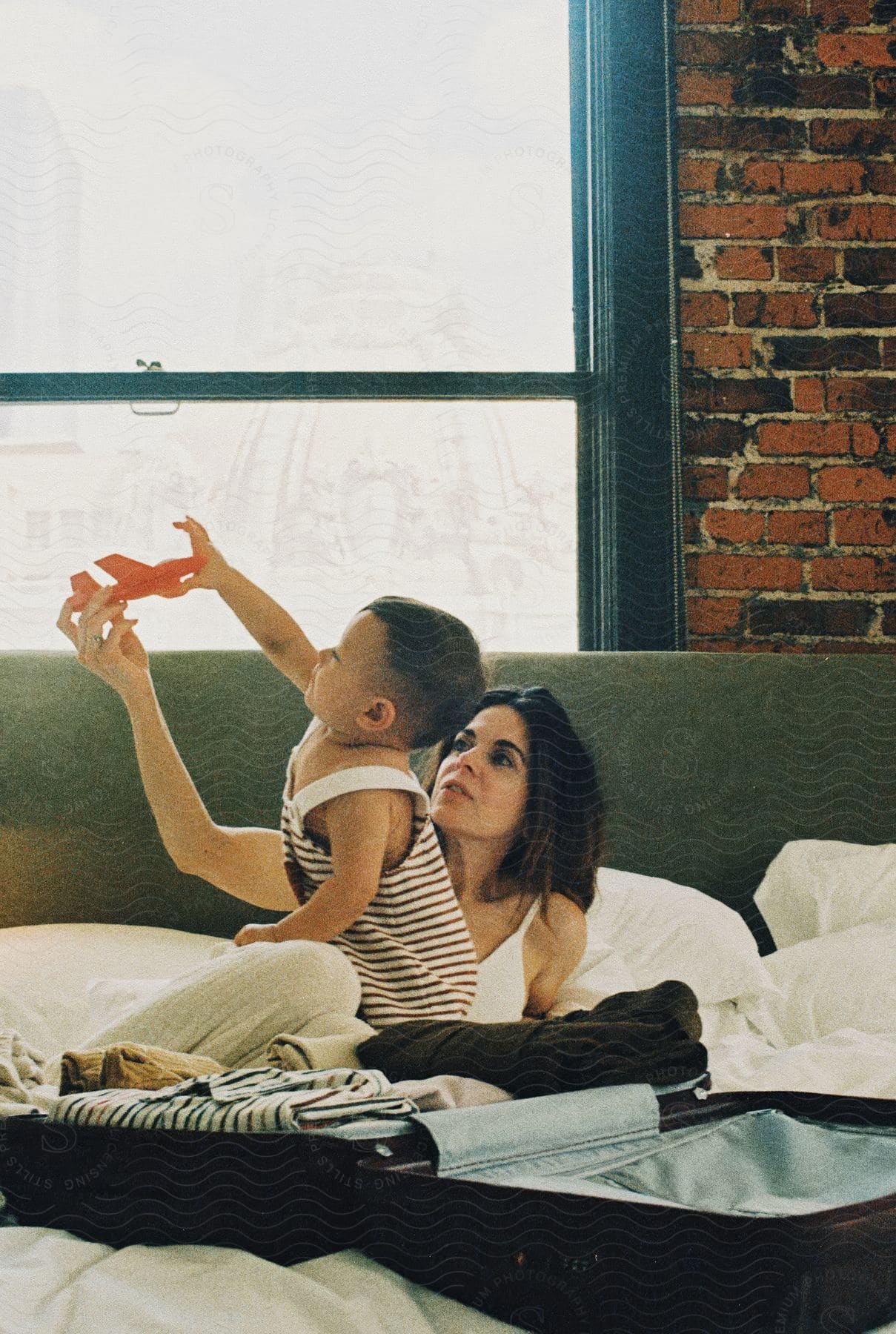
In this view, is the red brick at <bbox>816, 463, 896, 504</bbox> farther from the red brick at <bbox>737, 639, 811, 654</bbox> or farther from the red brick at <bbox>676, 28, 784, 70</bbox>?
the red brick at <bbox>676, 28, 784, 70</bbox>

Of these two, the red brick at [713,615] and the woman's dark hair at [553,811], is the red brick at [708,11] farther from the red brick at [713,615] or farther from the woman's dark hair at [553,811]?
the woman's dark hair at [553,811]

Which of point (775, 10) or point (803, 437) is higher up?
point (775, 10)

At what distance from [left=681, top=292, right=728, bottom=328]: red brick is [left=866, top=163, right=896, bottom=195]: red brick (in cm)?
24

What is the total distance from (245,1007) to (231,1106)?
0.43 feet

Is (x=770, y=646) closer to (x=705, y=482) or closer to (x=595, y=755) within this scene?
(x=705, y=482)

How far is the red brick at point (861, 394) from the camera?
1.47 metres

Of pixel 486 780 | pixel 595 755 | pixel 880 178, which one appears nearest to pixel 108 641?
pixel 486 780

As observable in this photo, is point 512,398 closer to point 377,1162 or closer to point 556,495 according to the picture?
point 556,495

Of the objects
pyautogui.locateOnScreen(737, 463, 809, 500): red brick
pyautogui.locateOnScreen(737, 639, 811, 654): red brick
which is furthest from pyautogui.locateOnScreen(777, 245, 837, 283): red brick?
pyautogui.locateOnScreen(737, 639, 811, 654): red brick

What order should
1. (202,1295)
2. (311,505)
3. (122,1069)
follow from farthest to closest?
1. (311,505)
2. (122,1069)
3. (202,1295)

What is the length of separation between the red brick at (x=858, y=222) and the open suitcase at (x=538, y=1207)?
1.22m

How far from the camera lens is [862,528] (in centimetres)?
147

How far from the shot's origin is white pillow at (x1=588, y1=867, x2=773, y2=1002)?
92 cm

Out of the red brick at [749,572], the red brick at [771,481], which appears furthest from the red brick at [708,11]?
the red brick at [749,572]
